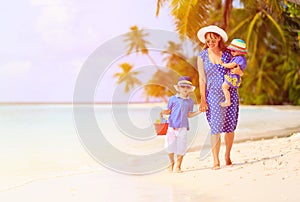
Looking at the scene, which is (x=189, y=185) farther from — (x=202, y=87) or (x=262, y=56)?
(x=262, y=56)

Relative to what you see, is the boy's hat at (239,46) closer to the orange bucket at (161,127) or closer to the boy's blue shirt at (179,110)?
the boy's blue shirt at (179,110)

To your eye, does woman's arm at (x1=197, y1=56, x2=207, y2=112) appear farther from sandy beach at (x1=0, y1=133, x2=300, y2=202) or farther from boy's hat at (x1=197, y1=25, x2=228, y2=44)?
sandy beach at (x1=0, y1=133, x2=300, y2=202)

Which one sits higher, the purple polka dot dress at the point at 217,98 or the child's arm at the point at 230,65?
the child's arm at the point at 230,65

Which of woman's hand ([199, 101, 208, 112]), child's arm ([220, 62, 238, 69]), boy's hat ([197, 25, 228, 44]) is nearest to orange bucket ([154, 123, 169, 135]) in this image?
woman's hand ([199, 101, 208, 112])

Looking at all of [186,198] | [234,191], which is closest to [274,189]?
[234,191]

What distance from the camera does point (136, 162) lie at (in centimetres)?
647

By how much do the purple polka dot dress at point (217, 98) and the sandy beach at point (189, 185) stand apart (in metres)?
0.47

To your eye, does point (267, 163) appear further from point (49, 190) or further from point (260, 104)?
point (260, 104)

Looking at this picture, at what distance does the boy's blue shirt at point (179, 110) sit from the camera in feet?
15.9

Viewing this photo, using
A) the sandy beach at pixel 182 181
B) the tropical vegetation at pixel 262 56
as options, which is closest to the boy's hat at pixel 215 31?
the sandy beach at pixel 182 181

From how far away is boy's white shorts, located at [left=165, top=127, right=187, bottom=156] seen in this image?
4902 millimetres

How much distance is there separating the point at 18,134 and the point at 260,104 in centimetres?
1494

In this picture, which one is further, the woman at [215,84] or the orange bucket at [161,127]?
the orange bucket at [161,127]

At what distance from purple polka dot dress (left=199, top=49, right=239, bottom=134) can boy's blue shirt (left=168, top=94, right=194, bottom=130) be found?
21 centimetres
